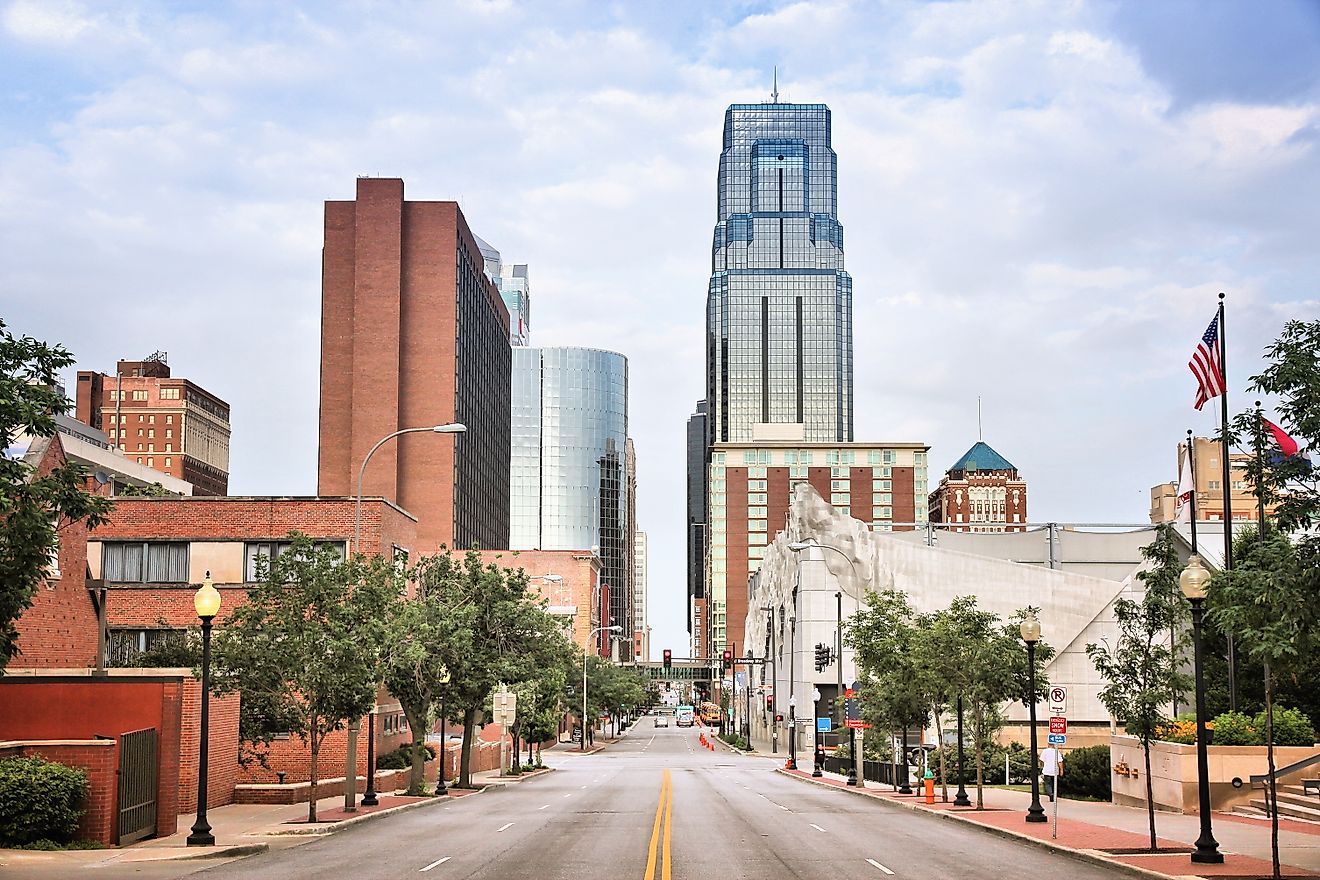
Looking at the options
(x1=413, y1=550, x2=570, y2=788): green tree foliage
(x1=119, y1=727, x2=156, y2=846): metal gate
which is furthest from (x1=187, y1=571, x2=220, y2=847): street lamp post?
(x1=413, y1=550, x2=570, y2=788): green tree foliage

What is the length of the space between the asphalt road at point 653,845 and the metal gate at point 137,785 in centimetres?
275

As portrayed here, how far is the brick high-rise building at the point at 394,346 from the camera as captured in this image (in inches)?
5482

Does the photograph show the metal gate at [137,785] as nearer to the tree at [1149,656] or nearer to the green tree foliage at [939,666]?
the tree at [1149,656]

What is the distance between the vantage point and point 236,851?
2366 cm

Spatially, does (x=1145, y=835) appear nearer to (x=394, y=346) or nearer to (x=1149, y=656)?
(x=1149, y=656)

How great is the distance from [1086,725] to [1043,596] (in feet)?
30.6

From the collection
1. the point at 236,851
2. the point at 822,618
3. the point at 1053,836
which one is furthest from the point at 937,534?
the point at 236,851

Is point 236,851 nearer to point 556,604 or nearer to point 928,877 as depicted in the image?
point 928,877

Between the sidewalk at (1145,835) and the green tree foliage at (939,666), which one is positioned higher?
the green tree foliage at (939,666)

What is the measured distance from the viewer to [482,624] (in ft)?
161

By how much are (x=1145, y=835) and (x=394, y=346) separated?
122504mm

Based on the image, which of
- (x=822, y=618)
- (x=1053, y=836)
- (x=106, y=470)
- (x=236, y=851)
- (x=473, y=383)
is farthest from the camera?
(x=473, y=383)

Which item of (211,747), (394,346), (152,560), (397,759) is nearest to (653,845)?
(211,747)

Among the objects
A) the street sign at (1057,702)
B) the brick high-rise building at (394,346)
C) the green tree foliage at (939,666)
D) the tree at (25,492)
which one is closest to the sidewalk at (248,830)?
the tree at (25,492)
